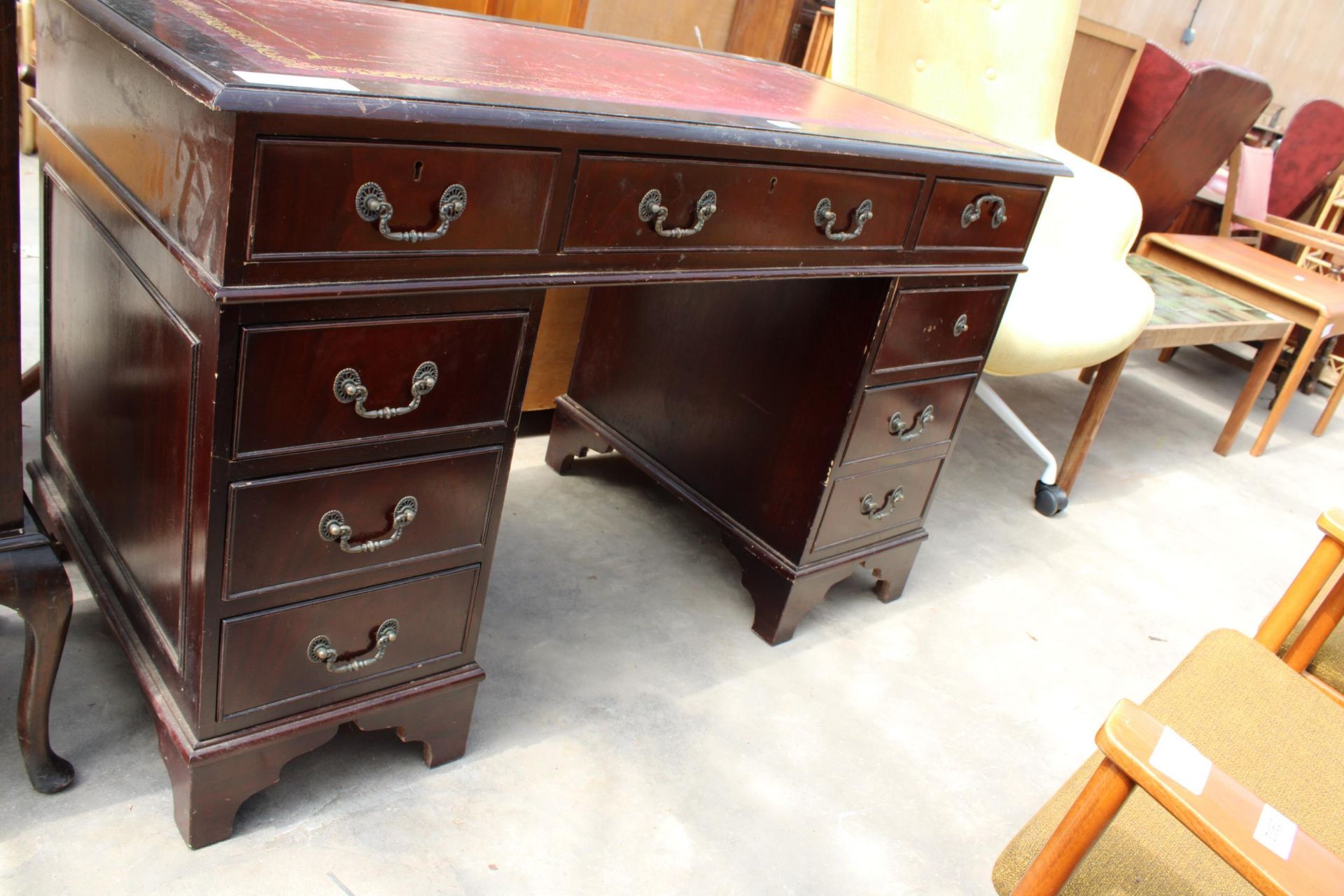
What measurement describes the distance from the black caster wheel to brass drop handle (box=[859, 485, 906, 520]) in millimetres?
A: 984

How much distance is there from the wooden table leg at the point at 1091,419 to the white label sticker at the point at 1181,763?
2074 millimetres

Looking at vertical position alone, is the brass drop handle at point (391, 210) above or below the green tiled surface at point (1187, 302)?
above

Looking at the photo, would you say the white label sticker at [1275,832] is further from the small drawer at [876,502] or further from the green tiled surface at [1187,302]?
the green tiled surface at [1187,302]

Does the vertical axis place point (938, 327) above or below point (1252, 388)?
above

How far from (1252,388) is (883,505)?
2182mm

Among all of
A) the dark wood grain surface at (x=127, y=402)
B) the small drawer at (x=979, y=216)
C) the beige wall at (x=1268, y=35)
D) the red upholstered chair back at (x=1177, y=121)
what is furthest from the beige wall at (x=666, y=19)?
the beige wall at (x=1268, y=35)

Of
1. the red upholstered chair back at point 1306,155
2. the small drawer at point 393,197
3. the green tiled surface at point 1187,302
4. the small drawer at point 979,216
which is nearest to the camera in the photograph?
the small drawer at point 393,197

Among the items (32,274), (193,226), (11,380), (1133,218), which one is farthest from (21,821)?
(1133,218)

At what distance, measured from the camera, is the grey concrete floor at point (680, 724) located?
134 cm

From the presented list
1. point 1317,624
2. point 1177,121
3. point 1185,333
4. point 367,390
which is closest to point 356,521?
point 367,390

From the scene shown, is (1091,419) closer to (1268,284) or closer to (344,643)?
(1268,284)

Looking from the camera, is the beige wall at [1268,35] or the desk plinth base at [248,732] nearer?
the desk plinth base at [248,732]

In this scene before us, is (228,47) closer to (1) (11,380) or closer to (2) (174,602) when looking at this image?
(1) (11,380)

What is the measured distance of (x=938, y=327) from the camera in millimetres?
1852
